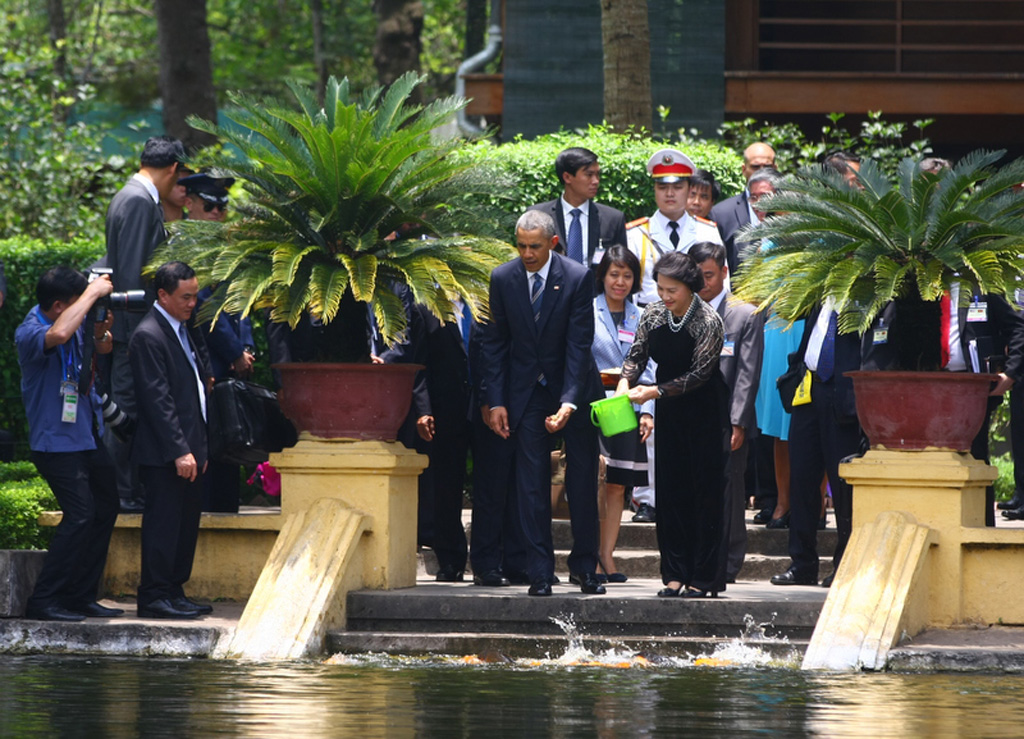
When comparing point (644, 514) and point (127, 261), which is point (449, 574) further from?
point (127, 261)

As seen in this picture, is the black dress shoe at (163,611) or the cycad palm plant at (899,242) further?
the black dress shoe at (163,611)

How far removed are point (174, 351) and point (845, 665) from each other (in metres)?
4.07

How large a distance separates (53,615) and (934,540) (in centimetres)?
487

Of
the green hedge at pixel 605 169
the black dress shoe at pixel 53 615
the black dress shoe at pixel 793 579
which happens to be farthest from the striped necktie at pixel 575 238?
the black dress shoe at pixel 53 615

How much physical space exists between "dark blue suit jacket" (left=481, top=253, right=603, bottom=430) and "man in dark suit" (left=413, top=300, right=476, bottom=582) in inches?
23.2

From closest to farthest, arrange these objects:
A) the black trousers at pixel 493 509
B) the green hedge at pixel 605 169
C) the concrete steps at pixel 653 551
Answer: the black trousers at pixel 493 509 < the concrete steps at pixel 653 551 < the green hedge at pixel 605 169

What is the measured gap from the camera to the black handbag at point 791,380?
1014 cm

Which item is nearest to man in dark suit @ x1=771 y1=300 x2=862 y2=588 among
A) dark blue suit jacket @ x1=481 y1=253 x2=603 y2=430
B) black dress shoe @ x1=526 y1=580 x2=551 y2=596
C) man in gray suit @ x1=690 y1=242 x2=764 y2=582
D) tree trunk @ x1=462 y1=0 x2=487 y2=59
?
man in gray suit @ x1=690 y1=242 x2=764 y2=582

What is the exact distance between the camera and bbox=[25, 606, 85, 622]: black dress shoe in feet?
29.8

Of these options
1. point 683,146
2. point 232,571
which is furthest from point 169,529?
point 683,146

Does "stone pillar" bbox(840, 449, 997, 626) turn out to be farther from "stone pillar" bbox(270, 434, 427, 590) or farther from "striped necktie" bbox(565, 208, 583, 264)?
"striped necktie" bbox(565, 208, 583, 264)

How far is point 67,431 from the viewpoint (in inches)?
356

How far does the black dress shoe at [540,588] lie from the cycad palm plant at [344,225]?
1.61m

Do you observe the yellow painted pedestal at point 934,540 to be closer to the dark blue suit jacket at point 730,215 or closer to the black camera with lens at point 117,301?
the dark blue suit jacket at point 730,215
